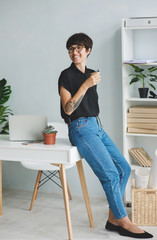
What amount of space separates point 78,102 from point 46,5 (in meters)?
1.63

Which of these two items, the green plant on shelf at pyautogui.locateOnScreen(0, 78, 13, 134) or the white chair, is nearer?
the white chair

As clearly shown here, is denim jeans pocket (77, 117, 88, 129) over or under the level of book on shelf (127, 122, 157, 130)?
over

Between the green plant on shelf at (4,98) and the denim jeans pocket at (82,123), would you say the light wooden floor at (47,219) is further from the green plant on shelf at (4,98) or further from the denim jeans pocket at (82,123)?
the denim jeans pocket at (82,123)

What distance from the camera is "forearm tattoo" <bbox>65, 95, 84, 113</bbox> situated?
9.24 feet

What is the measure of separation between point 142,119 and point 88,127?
2.59 feet

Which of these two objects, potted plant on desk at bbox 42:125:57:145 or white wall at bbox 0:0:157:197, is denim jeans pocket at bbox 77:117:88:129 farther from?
white wall at bbox 0:0:157:197

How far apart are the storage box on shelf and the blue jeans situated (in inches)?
12.6

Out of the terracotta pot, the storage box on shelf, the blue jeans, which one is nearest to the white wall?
the storage box on shelf

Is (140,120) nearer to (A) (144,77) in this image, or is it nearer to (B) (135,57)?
(A) (144,77)

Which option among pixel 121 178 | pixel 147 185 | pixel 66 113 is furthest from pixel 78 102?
pixel 147 185

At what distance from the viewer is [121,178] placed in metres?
3.08

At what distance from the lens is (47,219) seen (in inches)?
136

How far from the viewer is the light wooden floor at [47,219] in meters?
3.08

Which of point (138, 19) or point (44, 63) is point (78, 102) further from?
point (44, 63)
